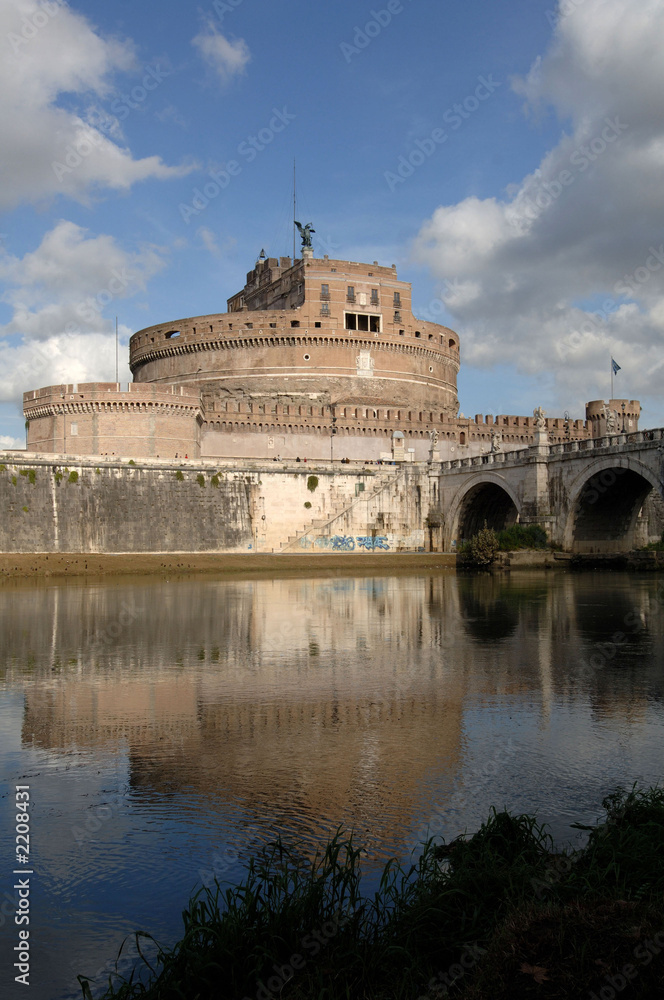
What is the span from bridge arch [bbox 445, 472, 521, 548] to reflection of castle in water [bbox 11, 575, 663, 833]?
2610cm

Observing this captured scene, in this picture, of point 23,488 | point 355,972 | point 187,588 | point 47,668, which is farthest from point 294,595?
point 355,972

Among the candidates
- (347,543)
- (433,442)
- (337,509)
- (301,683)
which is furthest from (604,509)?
(301,683)

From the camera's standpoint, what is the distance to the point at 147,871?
5.82 m

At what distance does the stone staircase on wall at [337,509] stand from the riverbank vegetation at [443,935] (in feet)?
145

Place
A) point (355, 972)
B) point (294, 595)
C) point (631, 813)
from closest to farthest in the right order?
point (355, 972)
point (631, 813)
point (294, 595)

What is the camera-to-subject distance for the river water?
5.79m

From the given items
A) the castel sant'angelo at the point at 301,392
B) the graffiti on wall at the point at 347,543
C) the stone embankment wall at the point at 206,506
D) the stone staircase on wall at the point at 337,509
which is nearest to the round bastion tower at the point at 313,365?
the castel sant'angelo at the point at 301,392

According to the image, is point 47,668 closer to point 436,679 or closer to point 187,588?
point 436,679

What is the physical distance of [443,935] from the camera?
14.9 ft

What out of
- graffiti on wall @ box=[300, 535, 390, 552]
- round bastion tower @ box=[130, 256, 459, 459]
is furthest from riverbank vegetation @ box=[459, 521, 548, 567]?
round bastion tower @ box=[130, 256, 459, 459]

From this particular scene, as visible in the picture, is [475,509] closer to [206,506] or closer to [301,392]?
[206,506]

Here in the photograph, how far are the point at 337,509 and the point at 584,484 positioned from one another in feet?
52.0

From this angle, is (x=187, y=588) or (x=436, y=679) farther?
(x=187, y=588)

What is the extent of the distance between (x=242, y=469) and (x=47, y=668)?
35264mm
